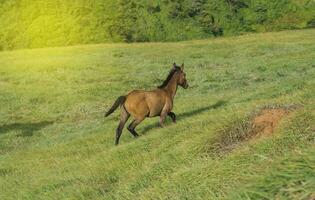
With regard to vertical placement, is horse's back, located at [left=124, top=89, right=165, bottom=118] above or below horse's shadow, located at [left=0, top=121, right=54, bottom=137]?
above

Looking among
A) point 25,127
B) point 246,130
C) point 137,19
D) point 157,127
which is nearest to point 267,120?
point 246,130

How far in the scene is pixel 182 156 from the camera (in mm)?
12305

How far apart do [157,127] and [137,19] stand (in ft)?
181

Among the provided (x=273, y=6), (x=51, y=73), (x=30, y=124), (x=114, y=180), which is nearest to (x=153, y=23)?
(x=273, y=6)

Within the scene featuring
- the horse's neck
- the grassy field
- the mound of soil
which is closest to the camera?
the grassy field

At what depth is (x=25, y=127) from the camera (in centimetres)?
3725

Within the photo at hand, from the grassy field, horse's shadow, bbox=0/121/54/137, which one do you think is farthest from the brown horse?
horse's shadow, bbox=0/121/54/137

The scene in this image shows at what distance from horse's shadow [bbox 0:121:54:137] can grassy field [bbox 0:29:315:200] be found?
0.06 metres

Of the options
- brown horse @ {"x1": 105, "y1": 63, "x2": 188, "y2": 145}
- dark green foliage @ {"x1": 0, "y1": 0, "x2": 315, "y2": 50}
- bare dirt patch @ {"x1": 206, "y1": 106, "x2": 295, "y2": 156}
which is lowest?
dark green foliage @ {"x1": 0, "y1": 0, "x2": 315, "y2": 50}

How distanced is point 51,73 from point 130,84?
34.6 ft

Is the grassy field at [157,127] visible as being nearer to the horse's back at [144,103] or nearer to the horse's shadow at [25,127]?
the horse's shadow at [25,127]

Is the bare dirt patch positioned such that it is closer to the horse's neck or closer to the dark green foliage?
the horse's neck

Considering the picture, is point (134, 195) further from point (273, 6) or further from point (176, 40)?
point (273, 6)

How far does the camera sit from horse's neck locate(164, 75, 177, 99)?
73.2ft
